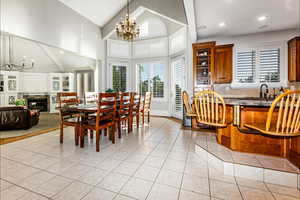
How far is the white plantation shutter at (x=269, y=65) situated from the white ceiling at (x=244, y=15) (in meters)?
0.62

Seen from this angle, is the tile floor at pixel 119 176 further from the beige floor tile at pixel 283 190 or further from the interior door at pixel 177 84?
the interior door at pixel 177 84

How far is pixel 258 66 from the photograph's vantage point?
4.22 meters

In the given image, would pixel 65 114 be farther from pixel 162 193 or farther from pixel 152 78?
pixel 152 78

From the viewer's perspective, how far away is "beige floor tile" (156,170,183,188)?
5.42 feet

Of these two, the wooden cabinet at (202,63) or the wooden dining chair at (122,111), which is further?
the wooden cabinet at (202,63)

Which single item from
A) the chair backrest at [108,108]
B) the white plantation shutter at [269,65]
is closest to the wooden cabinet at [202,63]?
the white plantation shutter at [269,65]

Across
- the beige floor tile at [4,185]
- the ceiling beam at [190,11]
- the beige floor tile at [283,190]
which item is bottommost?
the beige floor tile at [283,190]

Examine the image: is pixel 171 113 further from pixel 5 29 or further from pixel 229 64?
pixel 5 29

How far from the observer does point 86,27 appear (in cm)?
518

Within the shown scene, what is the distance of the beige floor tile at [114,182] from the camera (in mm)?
1578

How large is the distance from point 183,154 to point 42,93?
796 centimetres

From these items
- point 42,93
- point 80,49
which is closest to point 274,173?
point 80,49

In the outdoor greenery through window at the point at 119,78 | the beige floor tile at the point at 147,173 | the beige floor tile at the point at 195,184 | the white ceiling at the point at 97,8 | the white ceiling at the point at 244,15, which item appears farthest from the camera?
the outdoor greenery through window at the point at 119,78

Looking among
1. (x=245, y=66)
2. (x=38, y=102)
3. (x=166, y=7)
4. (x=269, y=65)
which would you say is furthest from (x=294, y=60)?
(x=38, y=102)
